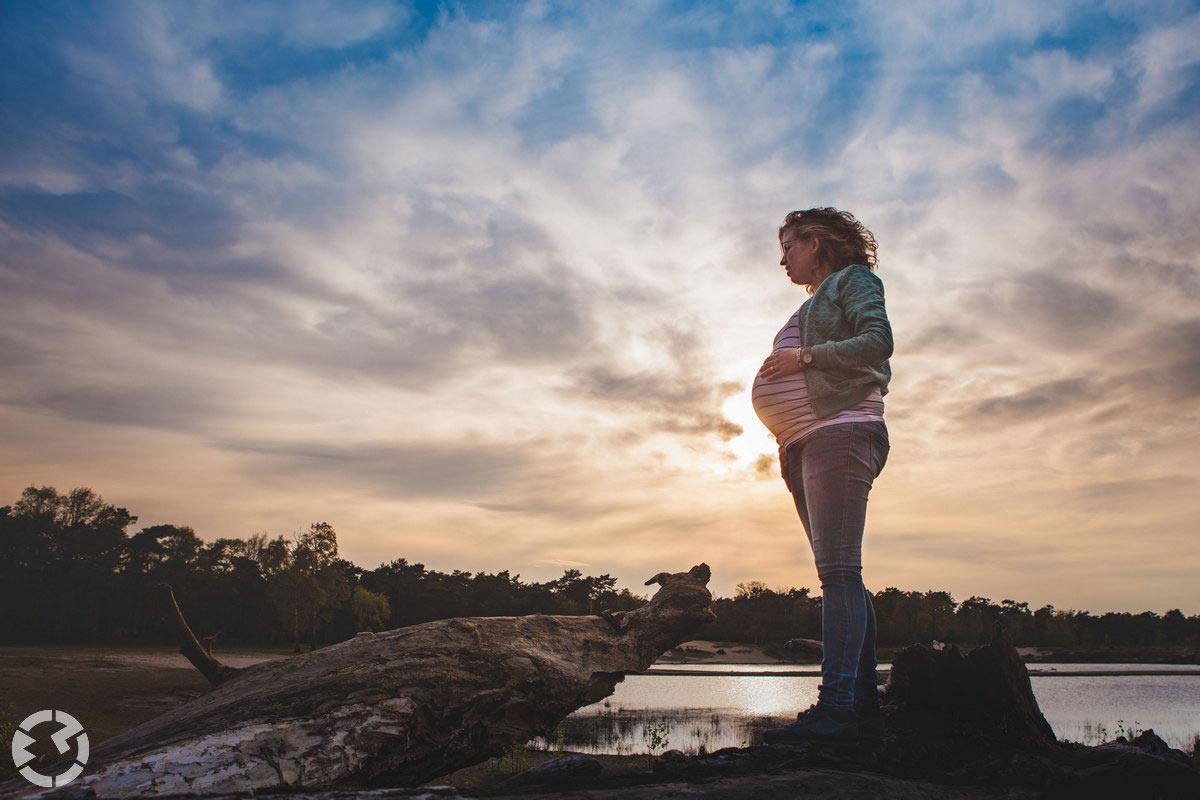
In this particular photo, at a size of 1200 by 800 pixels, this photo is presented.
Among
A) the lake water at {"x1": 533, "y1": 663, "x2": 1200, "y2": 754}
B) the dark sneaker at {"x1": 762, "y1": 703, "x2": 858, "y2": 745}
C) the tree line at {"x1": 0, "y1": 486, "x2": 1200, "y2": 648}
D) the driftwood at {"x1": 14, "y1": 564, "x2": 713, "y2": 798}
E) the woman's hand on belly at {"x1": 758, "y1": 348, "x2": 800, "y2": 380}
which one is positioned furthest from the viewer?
the tree line at {"x1": 0, "y1": 486, "x2": 1200, "y2": 648}

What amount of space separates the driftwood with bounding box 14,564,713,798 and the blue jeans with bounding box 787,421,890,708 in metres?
1.60

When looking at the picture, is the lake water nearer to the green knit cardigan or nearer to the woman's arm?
the green knit cardigan

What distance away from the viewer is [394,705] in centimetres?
340

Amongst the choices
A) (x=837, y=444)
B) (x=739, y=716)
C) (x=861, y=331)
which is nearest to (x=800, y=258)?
(x=861, y=331)

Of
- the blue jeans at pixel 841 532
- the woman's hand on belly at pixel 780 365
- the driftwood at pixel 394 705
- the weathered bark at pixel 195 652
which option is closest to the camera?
the driftwood at pixel 394 705

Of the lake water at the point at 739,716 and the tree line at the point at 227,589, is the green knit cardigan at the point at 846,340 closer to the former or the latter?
the lake water at the point at 739,716

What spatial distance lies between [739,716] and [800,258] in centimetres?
2114

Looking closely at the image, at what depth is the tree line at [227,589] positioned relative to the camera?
172 feet

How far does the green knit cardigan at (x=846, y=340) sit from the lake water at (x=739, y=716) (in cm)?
536

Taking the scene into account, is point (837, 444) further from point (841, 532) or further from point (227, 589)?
point (227, 589)

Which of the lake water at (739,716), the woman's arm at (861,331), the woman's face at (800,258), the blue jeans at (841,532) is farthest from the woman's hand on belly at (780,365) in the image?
the lake water at (739,716)

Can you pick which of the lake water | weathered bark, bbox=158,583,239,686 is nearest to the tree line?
the lake water

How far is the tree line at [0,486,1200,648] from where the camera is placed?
5241 cm

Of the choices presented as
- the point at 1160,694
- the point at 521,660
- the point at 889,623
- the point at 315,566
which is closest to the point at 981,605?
the point at 889,623
